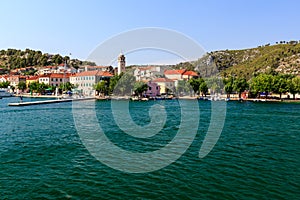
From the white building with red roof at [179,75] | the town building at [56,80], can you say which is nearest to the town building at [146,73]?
the white building with red roof at [179,75]

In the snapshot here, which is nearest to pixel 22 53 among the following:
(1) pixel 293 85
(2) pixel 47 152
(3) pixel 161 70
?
(3) pixel 161 70

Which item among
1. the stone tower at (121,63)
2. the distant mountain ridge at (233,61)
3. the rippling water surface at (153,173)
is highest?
the distant mountain ridge at (233,61)

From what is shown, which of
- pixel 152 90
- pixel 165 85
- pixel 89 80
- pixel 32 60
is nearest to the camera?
pixel 152 90

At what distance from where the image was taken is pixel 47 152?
15.3 m

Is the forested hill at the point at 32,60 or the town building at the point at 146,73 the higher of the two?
the forested hill at the point at 32,60

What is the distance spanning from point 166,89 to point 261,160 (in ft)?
262

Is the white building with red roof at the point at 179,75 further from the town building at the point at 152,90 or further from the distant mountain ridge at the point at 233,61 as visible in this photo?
the distant mountain ridge at the point at 233,61

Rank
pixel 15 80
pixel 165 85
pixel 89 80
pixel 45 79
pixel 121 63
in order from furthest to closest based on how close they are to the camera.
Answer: pixel 15 80, pixel 45 79, pixel 121 63, pixel 165 85, pixel 89 80

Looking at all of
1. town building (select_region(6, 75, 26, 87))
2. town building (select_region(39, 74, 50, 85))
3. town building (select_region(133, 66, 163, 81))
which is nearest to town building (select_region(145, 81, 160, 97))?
town building (select_region(133, 66, 163, 81))

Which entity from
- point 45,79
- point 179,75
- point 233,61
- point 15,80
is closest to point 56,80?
point 45,79

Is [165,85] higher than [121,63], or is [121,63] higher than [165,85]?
[121,63]

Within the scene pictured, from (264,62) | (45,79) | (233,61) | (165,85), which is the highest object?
(233,61)

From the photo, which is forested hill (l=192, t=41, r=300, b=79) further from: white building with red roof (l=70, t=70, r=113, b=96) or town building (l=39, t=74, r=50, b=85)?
town building (l=39, t=74, r=50, b=85)

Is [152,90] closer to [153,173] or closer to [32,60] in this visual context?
[153,173]
